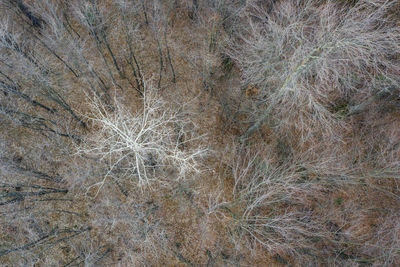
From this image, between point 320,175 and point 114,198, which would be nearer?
point 320,175

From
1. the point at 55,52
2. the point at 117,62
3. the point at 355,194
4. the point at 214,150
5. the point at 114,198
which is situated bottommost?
the point at 355,194

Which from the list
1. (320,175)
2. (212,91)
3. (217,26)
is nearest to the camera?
(320,175)

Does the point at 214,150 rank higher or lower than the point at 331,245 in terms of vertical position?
A: higher

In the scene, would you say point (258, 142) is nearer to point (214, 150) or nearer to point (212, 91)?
point (214, 150)

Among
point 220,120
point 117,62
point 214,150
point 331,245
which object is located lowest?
point 331,245

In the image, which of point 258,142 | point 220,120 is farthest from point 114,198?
point 258,142

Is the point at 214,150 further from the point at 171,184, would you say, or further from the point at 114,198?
the point at 114,198

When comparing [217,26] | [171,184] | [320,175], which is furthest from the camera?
[171,184]

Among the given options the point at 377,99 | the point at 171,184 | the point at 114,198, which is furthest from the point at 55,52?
the point at 377,99

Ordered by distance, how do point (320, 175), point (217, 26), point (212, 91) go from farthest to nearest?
point (212, 91) → point (217, 26) → point (320, 175)
